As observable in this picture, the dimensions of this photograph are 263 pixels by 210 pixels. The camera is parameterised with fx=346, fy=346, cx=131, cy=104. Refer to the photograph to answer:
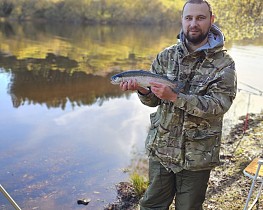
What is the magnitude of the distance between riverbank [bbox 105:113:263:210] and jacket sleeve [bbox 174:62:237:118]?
2.67 meters

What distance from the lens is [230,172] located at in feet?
21.2

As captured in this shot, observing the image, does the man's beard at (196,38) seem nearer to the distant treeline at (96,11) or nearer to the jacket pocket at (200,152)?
the jacket pocket at (200,152)

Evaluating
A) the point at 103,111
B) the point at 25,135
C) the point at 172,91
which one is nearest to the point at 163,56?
the point at 172,91

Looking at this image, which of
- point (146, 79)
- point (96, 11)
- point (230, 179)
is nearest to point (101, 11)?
point (96, 11)

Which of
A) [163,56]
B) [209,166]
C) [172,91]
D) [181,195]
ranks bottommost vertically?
[181,195]

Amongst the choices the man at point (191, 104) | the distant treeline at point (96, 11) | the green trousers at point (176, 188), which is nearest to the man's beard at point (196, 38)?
the man at point (191, 104)

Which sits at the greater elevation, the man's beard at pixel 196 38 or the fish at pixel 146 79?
the man's beard at pixel 196 38

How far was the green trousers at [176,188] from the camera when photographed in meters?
2.97

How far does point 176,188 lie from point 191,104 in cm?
88

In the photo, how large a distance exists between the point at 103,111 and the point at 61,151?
398 cm

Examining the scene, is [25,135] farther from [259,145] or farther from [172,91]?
[172,91]

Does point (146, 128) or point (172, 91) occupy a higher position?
point (172, 91)

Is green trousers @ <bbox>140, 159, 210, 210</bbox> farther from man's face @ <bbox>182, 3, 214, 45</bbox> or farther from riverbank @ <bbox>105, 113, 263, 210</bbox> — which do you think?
riverbank @ <bbox>105, 113, 263, 210</bbox>

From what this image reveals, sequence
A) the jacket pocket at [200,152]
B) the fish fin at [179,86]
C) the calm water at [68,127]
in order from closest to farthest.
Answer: the fish fin at [179,86] → the jacket pocket at [200,152] → the calm water at [68,127]
